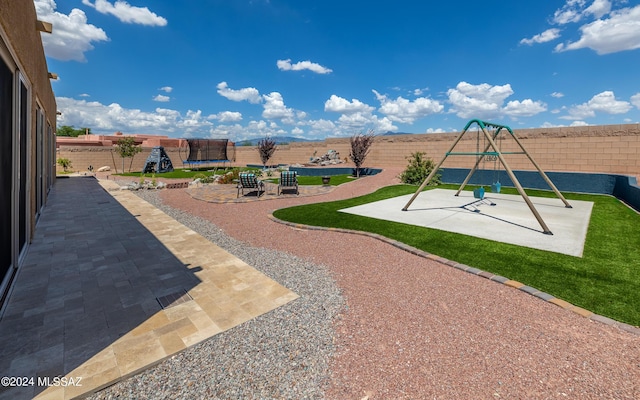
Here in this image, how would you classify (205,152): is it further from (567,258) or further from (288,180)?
(567,258)

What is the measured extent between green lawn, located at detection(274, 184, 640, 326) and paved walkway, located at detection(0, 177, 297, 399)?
3.46 metres

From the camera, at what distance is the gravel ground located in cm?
248

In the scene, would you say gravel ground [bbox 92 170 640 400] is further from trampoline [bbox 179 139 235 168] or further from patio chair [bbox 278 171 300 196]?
trampoline [bbox 179 139 235 168]

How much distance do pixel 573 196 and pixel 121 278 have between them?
648 inches

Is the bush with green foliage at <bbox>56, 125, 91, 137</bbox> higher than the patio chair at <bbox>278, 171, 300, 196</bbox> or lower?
higher

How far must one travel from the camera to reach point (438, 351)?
2.95m

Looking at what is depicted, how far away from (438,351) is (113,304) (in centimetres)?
392

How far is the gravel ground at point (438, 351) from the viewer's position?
97.7 inches

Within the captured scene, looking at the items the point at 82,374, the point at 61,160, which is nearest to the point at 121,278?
the point at 82,374

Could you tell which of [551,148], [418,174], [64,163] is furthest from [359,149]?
[64,163]

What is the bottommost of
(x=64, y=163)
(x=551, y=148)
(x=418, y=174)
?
(x=64, y=163)

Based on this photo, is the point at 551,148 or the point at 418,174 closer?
the point at 551,148

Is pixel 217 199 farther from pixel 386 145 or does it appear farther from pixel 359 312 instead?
pixel 386 145

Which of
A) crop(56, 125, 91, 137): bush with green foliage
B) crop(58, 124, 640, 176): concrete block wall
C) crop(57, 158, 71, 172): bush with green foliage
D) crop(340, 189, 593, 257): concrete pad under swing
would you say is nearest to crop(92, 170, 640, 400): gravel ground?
crop(340, 189, 593, 257): concrete pad under swing
